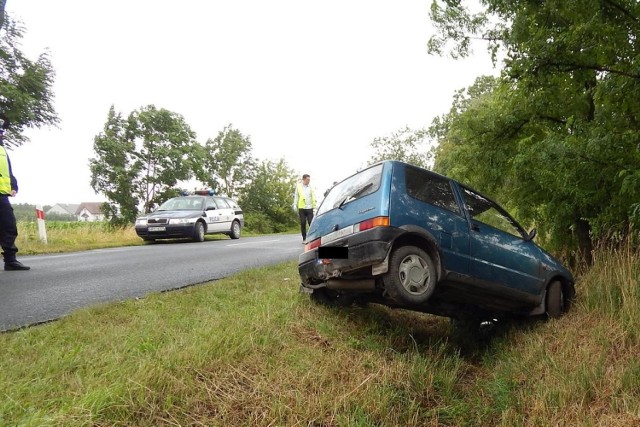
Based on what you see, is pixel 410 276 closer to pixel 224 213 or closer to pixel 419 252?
pixel 419 252

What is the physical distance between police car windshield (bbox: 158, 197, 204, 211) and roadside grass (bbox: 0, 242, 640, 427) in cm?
871

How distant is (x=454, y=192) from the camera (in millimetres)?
4180

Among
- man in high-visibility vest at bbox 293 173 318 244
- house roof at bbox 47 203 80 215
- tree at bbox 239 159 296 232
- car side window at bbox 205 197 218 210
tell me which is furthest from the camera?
house roof at bbox 47 203 80 215

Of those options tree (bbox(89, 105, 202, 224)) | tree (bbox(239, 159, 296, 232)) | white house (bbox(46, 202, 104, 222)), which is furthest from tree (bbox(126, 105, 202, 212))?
white house (bbox(46, 202, 104, 222))

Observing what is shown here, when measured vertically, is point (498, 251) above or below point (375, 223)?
below

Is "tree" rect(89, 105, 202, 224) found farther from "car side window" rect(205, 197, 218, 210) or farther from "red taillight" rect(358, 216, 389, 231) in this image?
"red taillight" rect(358, 216, 389, 231)

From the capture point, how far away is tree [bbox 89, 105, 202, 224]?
2212cm

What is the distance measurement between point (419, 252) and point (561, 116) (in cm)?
453

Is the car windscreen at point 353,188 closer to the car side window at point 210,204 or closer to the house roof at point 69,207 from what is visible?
the car side window at point 210,204

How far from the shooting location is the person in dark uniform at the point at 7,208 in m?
5.59

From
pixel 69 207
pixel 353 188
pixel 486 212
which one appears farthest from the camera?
pixel 69 207

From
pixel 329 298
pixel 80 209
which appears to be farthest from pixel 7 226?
pixel 80 209

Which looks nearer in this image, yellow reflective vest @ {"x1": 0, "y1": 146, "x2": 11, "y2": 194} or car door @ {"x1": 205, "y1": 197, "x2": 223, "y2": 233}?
yellow reflective vest @ {"x1": 0, "y1": 146, "x2": 11, "y2": 194}

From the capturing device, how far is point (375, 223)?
3.38 meters
